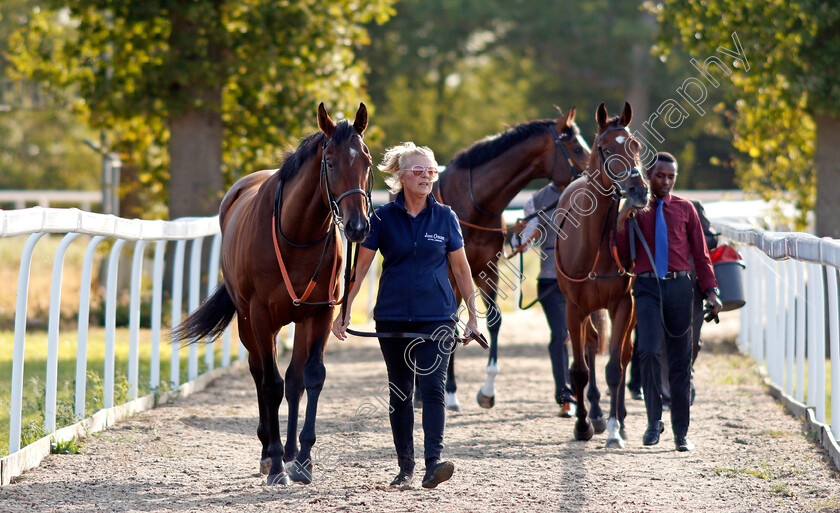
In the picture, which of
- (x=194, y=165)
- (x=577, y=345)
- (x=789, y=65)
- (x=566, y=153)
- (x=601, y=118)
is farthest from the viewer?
(x=194, y=165)

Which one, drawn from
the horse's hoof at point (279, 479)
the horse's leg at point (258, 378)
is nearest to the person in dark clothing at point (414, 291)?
the horse's hoof at point (279, 479)

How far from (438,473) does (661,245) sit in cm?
205

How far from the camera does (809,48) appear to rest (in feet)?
31.2

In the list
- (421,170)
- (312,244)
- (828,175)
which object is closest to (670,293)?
(421,170)

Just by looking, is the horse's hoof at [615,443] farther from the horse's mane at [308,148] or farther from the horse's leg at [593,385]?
the horse's mane at [308,148]

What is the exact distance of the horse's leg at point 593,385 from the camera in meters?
6.38

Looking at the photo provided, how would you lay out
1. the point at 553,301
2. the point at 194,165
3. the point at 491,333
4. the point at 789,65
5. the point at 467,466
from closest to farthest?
the point at 467,466 → the point at 553,301 → the point at 491,333 → the point at 789,65 → the point at 194,165

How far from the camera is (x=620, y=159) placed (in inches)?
227

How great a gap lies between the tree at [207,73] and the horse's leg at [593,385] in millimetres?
5678

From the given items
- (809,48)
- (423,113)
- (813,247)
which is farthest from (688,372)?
(423,113)

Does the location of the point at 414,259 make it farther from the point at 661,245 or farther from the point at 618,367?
the point at 618,367

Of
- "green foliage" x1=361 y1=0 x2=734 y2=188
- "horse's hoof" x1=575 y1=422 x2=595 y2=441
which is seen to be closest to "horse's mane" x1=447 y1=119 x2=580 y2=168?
"horse's hoof" x1=575 y1=422 x2=595 y2=441

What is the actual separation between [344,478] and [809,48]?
258 inches

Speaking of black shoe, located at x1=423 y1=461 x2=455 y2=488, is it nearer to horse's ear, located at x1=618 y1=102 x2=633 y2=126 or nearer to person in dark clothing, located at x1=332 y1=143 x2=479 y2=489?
person in dark clothing, located at x1=332 y1=143 x2=479 y2=489
